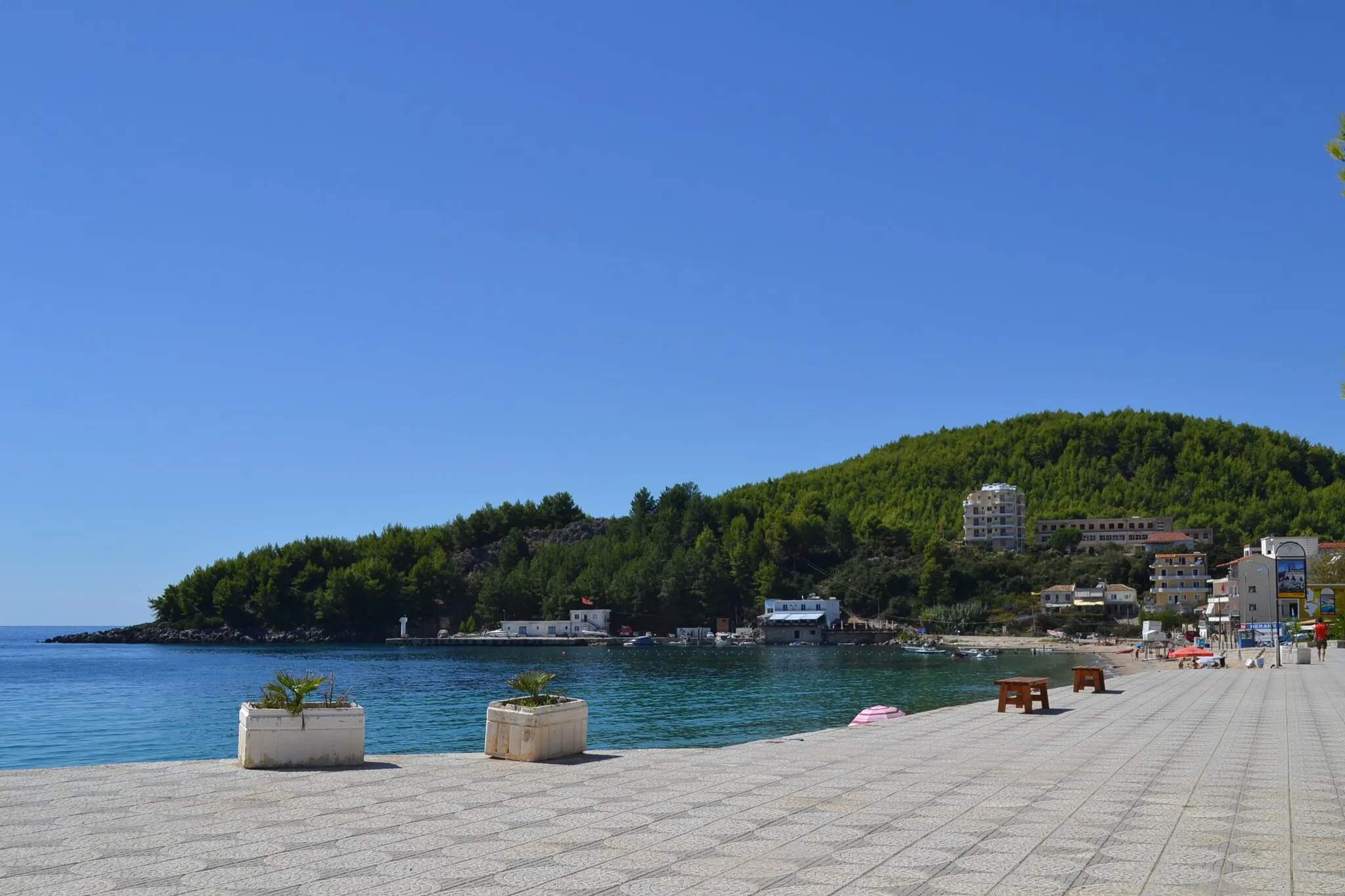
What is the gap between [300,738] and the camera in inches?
477

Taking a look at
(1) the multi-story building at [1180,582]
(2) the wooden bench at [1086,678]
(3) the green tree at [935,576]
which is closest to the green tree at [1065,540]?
(1) the multi-story building at [1180,582]

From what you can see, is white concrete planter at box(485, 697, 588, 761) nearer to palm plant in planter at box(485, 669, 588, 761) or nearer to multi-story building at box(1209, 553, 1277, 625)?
palm plant in planter at box(485, 669, 588, 761)

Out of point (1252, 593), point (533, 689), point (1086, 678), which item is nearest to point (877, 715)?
point (1086, 678)

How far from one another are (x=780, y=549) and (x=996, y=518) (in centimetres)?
3317

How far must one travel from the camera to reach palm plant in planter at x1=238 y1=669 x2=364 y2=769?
12.0 meters

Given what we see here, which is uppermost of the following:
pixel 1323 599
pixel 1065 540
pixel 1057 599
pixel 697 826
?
pixel 1065 540

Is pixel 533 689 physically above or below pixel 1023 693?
above

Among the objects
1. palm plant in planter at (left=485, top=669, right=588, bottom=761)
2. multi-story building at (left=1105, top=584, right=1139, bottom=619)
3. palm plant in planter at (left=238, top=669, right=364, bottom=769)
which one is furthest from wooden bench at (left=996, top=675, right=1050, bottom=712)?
multi-story building at (left=1105, top=584, right=1139, bottom=619)

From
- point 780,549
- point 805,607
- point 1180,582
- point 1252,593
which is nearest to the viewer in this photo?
point 1252,593

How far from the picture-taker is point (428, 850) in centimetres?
803

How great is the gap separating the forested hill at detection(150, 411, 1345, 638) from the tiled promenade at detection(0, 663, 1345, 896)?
116075 millimetres

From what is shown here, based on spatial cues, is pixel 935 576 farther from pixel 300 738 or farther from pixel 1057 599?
pixel 300 738

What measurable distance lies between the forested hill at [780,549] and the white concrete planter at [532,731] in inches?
4579

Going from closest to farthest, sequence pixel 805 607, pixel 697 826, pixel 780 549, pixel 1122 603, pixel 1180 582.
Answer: pixel 697 826, pixel 1122 603, pixel 1180 582, pixel 805 607, pixel 780 549
